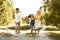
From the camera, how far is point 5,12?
3098 mm

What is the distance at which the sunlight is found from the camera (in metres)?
3.02

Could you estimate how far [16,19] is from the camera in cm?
304

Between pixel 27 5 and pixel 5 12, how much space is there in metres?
Answer: 0.36

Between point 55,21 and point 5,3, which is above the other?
point 5,3

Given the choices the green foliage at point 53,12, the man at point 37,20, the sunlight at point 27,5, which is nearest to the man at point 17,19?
the sunlight at point 27,5

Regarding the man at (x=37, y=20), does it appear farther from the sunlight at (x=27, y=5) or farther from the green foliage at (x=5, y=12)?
the green foliage at (x=5, y=12)

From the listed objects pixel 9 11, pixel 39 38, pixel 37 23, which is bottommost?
pixel 39 38

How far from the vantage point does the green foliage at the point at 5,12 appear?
10.0 ft

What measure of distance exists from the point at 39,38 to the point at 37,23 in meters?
0.24

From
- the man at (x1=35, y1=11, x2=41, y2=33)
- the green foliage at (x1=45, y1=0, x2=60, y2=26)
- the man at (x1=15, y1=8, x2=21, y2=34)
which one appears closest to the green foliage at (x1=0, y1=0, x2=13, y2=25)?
the man at (x1=15, y1=8, x2=21, y2=34)

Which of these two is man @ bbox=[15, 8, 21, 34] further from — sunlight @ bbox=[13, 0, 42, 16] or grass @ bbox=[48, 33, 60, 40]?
grass @ bbox=[48, 33, 60, 40]

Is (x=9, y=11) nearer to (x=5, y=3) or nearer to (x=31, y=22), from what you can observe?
(x=5, y=3)

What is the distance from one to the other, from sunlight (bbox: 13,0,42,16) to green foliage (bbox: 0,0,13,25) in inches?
4.3

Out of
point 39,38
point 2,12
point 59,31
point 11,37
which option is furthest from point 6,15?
point 59,31
